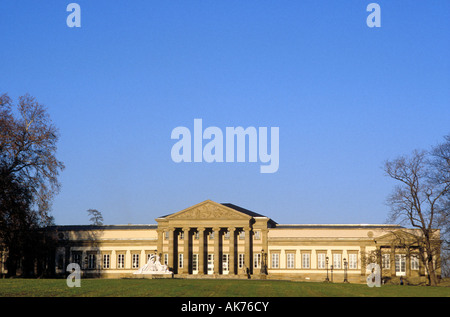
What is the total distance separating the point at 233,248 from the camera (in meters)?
83.9

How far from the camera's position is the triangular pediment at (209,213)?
276ft

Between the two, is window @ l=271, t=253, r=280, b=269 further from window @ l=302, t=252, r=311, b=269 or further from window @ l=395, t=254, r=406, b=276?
window @ l=395, t=254, r=406, b=276

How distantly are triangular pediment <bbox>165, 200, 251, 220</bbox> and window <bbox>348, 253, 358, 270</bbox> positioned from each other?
13577 millimetres

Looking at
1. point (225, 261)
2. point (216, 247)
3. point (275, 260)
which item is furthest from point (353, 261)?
point (216, 247)

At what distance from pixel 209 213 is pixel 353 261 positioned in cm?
1886

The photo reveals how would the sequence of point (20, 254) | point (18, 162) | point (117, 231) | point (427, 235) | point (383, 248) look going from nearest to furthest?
point (18, 162) → point (427, 235) → point (20, 254) → point (383, 248) → point (117, 231)

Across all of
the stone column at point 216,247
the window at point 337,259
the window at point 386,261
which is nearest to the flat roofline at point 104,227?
the stone column at point 216,247

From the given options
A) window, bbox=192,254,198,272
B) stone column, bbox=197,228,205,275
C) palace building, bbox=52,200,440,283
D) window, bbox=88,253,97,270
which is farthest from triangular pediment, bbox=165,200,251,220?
window, bbox=88,253,97,270

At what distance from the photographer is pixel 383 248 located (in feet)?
271

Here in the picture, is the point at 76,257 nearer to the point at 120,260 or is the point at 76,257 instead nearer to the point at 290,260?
the point at 120,260
